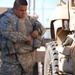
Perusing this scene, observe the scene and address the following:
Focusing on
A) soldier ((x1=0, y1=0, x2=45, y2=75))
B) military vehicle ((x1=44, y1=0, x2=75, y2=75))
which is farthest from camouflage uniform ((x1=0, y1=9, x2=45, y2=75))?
military vehicle ((x1=44, y1=0, x2=75, y2=75))

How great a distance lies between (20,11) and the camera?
3.71m

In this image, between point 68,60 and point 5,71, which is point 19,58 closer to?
point 5,71

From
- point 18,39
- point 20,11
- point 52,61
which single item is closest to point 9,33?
point 18,39

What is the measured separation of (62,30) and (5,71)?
123 cm

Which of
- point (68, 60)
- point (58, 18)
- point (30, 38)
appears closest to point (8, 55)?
point (30, 38)

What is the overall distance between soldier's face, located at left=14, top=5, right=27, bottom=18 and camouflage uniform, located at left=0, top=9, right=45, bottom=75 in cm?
4

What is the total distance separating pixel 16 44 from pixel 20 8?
0.43 m

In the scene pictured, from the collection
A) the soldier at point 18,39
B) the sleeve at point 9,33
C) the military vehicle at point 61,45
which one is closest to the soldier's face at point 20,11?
the soldier at point 18,39

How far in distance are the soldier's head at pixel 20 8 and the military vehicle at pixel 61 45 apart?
0.64 m

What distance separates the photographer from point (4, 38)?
3.68 metres

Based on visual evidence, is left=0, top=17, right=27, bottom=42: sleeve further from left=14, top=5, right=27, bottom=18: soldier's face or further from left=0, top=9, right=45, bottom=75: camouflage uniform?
left=14, top=5, right=27, bottom=18: soldier's face

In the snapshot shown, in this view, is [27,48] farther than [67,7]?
No

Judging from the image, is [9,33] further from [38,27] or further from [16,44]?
[38,27]

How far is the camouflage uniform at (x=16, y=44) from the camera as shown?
11.8 ft
